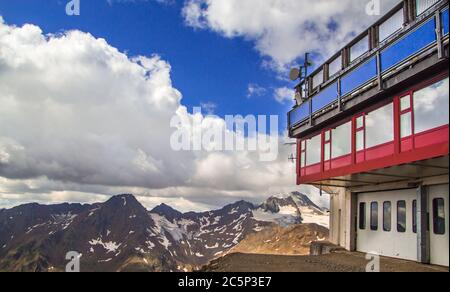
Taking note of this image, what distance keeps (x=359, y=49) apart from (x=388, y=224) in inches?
379

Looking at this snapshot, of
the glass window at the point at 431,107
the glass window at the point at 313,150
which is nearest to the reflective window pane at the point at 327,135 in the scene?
the glass window at the point at 313,150

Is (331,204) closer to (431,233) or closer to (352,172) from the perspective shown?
(352,172)

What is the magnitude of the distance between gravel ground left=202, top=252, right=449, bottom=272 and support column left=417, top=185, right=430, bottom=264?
537mm

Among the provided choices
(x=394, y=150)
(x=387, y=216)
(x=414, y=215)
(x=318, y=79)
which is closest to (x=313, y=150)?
(x=318, y=79)

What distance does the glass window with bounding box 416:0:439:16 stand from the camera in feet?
57.2

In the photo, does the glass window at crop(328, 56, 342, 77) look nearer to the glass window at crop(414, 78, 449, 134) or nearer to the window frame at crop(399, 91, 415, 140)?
the window frame at crop(399, 91, 415, 140)

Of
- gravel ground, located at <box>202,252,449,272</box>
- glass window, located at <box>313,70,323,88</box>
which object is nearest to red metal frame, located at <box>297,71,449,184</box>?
glass window, located at <box>313,70,323,88</box>

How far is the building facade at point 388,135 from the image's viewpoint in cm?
1659

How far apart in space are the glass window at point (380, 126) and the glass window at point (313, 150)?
17.1 feet

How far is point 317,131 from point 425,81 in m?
9.96

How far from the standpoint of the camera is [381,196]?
2397cm

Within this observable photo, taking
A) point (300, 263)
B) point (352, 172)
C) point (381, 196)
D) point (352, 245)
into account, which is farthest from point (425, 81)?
point (352, 245)

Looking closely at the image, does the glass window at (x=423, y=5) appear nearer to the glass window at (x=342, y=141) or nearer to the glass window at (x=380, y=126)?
the glass window at (x=380, y=126)

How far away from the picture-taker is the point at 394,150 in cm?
1827
